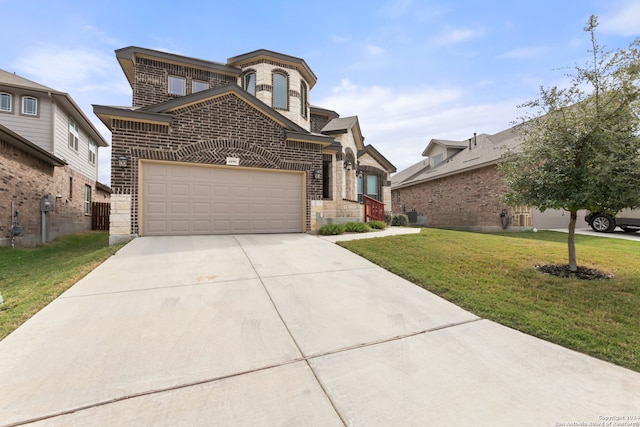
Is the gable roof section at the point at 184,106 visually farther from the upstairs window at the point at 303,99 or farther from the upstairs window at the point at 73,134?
the upstairs window at the point at 73,134

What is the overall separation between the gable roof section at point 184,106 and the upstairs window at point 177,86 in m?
4.05

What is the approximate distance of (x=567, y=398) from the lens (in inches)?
85.0

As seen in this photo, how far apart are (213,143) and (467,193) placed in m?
15.3

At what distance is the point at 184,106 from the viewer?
8.91m

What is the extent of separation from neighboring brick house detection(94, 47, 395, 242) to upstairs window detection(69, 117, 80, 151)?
200 inches

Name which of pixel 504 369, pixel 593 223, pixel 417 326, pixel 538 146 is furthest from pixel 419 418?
pixel 593 223

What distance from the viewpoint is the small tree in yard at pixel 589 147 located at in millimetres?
4723

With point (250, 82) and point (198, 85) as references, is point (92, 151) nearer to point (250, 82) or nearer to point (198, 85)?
point (198, 85)

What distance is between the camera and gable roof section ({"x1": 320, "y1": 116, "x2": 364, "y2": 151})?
14695 millimetres

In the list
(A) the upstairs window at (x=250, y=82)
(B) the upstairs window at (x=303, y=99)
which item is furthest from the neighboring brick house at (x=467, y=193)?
(A) the upstairs window at (x=250, y=82)

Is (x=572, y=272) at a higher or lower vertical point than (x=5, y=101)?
lower

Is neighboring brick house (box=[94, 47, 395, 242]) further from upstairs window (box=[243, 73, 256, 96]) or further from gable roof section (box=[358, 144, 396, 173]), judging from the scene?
gable roof section (box=[358, 144, 396, 173])

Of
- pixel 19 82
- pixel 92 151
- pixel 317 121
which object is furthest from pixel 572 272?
pixel 92 151

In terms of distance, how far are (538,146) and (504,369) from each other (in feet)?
16.1
